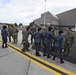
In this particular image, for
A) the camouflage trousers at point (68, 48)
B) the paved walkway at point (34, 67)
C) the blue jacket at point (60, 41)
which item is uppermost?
the blue jacket at point (60, 41)

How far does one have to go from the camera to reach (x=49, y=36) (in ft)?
30.0

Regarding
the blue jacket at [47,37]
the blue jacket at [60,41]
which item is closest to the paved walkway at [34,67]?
the blue jacket at [60,41]

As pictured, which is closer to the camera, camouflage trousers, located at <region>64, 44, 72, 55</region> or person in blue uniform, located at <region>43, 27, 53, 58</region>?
person in blue uniform, located at <region>43, 27, 53, 58</region>

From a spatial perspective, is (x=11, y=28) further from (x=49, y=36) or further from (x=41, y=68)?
(x=41, y=68)

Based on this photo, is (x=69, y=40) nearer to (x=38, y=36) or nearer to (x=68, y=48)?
(x=68, y=48)

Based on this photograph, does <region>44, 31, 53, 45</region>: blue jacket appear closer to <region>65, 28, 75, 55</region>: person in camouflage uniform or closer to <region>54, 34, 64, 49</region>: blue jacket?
<region>54, 34, 64, 49</region>: blue jacket

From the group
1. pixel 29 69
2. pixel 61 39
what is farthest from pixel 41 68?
pixel 61 39

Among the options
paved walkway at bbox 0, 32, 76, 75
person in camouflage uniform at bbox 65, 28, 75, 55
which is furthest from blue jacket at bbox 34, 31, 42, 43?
person in camouflage uniform at bbox 65, 28, 75, 55

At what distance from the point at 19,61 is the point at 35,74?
Result: 7.02 feet

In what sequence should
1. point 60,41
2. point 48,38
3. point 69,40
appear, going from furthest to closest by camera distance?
point 69,40, point 48,38, point 60,41

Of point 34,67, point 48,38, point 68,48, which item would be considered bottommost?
point 34,67

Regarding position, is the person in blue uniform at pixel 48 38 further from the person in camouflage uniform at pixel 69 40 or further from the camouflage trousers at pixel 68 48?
the camouflage trousers at pixel 68 48

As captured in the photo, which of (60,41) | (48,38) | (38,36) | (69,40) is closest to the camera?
(60,41)

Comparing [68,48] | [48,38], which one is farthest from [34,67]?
[68,48]
